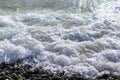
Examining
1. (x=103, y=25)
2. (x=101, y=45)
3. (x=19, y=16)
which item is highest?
(x=19, y=16)

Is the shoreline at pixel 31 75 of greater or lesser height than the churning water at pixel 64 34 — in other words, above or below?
below

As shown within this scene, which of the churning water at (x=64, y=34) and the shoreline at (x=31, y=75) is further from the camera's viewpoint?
the churning water at (x=64, y=34)

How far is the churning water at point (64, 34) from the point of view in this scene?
283 inches

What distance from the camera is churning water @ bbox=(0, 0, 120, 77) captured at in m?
7.19

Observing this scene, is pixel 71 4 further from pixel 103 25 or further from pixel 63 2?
pixel 103 25

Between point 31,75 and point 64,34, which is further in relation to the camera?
point 64,34

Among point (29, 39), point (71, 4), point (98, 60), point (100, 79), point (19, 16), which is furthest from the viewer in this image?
point (71, 4)

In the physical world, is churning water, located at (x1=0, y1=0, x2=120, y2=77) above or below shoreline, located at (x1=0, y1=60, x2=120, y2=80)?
above

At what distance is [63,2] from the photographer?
12.6 meters

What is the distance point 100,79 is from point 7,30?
3.98m

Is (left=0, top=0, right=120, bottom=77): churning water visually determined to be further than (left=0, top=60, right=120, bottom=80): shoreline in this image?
Yes

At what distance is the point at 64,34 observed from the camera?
29.6ft

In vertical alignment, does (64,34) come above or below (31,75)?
above

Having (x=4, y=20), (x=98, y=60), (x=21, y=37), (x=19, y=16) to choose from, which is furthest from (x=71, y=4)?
(x=98, y=60)
